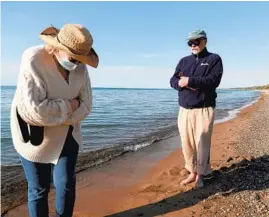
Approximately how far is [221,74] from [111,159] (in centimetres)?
353

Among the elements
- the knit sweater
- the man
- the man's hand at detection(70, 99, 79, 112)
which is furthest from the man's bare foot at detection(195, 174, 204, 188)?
the man's hand at detection(70, 99, 79, 112)

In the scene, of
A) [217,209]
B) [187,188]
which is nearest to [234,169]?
[187,188]

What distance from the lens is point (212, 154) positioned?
7438mm

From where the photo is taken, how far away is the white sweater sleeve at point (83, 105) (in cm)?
302

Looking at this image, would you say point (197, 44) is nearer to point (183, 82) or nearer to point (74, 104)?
point (183, 82)

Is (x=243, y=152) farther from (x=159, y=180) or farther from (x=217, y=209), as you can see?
(x=217, y=209)

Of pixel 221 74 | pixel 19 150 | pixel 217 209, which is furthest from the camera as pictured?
A: pixel 221 74

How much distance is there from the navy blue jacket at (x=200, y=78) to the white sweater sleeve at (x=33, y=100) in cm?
226

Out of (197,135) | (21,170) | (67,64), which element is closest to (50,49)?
(67,64)

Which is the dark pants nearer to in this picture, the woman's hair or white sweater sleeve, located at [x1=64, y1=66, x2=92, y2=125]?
white sweater sleeve, located at [x1=64, y1=66, x2=92, y2=125]

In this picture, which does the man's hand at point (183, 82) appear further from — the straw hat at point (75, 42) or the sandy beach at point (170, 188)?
the straw hat at point (75, 42)

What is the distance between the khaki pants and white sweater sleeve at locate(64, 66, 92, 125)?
2068 mm

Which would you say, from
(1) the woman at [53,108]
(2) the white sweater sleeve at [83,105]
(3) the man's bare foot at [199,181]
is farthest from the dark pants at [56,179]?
(3) the man's bare foot at [199,181]

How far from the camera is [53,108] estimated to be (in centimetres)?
283
